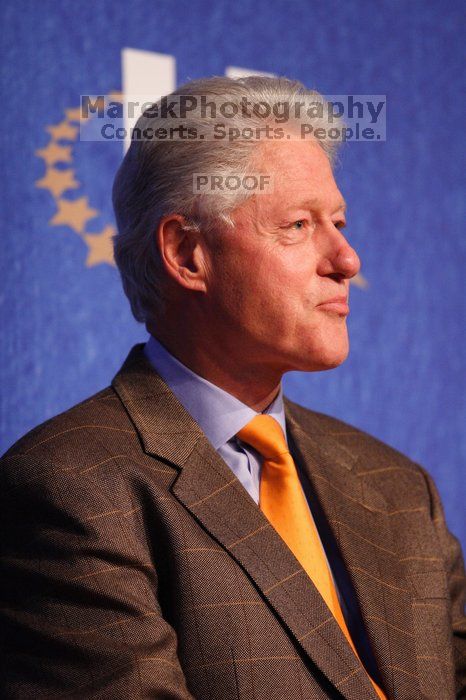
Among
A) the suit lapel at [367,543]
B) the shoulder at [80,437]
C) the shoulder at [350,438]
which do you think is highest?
the shoulder at [80,437]

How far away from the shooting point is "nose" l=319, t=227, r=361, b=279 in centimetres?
140

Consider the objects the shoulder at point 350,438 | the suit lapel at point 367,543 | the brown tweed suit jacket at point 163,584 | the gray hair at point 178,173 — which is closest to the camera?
the brown tweed suit jacket at point 163,584

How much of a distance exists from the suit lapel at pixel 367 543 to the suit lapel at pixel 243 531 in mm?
20

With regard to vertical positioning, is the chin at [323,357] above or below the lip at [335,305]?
below

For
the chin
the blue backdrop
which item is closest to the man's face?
the chin

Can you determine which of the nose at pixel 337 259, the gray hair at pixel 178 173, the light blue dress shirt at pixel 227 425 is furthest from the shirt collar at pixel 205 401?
the nose at pixel 337 259

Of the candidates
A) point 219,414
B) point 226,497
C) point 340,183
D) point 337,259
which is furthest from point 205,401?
point 340,183

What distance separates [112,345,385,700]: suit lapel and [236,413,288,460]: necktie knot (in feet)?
0.25

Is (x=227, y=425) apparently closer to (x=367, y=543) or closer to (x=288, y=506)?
(x=288, y=506)

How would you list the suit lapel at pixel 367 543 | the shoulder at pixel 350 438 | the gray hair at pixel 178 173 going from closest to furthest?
the suit lapel at pixel 367 543 → the gray hair at pixel 178 173 → the shoulder at pixel 350 438

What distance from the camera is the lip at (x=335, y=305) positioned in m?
1.40

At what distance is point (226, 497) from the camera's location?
1284 mm

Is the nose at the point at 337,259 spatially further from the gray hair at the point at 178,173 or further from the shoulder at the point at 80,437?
the shoulder at the point at 80,437

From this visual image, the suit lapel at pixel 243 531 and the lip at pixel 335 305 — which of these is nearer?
the suit lapel at pixel 243 531
